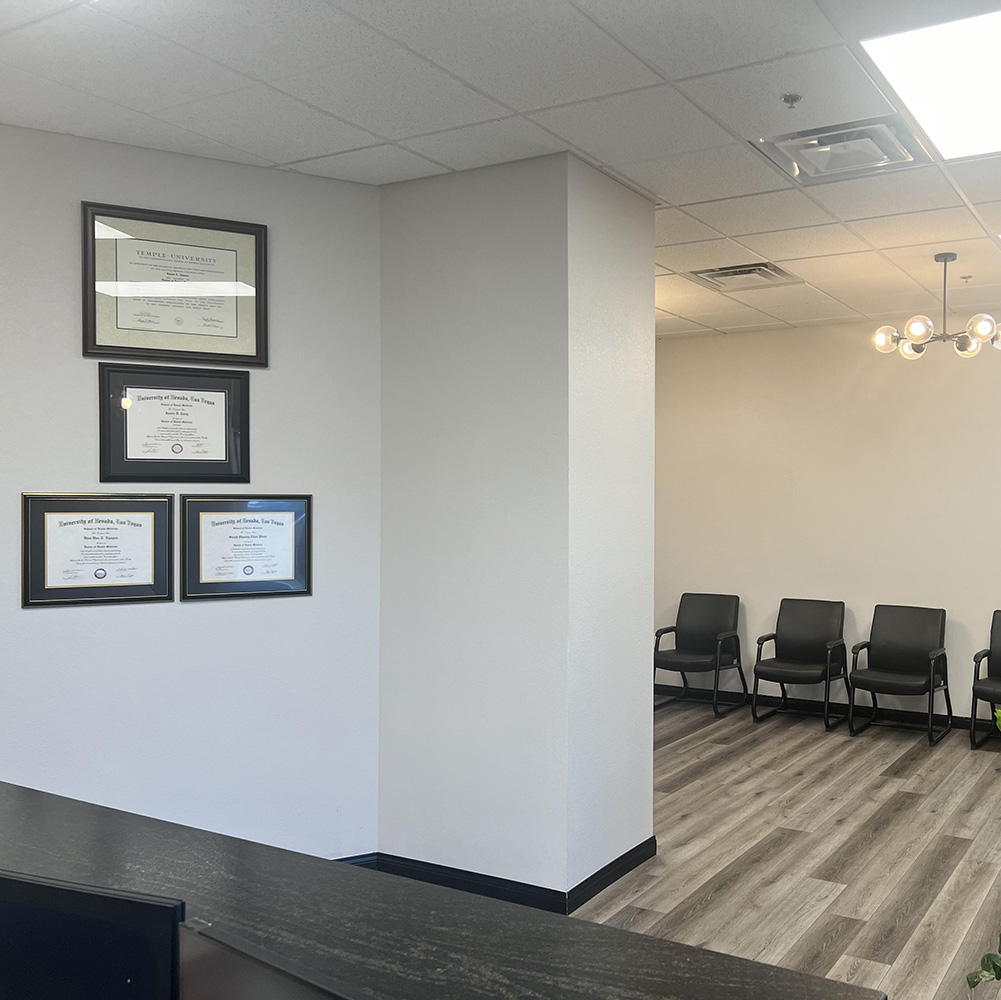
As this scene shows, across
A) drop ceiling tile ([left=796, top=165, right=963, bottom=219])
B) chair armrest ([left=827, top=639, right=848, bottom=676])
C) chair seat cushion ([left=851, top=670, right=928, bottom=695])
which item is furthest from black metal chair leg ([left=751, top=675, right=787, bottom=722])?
drop ceiling tile ([left=796, top=165, right=963, bottom=219])

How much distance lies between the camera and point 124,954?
0.60 meters

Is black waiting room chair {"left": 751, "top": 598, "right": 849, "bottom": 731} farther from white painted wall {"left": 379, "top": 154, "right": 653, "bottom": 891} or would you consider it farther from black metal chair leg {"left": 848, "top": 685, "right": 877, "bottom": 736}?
white painted wall {"left": 379, "top": 154, "right": 653, "bottom": 891}

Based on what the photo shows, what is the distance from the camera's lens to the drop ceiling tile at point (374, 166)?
9.73 feet

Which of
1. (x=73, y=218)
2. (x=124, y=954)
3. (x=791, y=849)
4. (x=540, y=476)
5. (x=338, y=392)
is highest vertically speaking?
(x=73, y=218)

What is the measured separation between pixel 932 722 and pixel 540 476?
11.1 feet

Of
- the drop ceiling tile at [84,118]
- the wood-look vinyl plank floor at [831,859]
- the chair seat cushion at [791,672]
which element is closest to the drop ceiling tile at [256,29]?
the drop ceiling tile at [84,118]

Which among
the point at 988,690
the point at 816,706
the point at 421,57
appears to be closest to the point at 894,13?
the point at 421,57

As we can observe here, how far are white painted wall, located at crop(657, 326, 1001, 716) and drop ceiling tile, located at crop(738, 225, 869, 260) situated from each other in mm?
1810

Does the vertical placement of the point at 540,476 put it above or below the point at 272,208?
below

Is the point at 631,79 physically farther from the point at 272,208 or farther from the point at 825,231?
the point at 825,231

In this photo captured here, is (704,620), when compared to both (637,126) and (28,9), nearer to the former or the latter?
(637,126)

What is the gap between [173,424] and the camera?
2.92 m

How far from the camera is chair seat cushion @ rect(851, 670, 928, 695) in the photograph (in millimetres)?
5094

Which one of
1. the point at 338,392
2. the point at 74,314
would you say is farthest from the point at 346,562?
the point at 74,314
